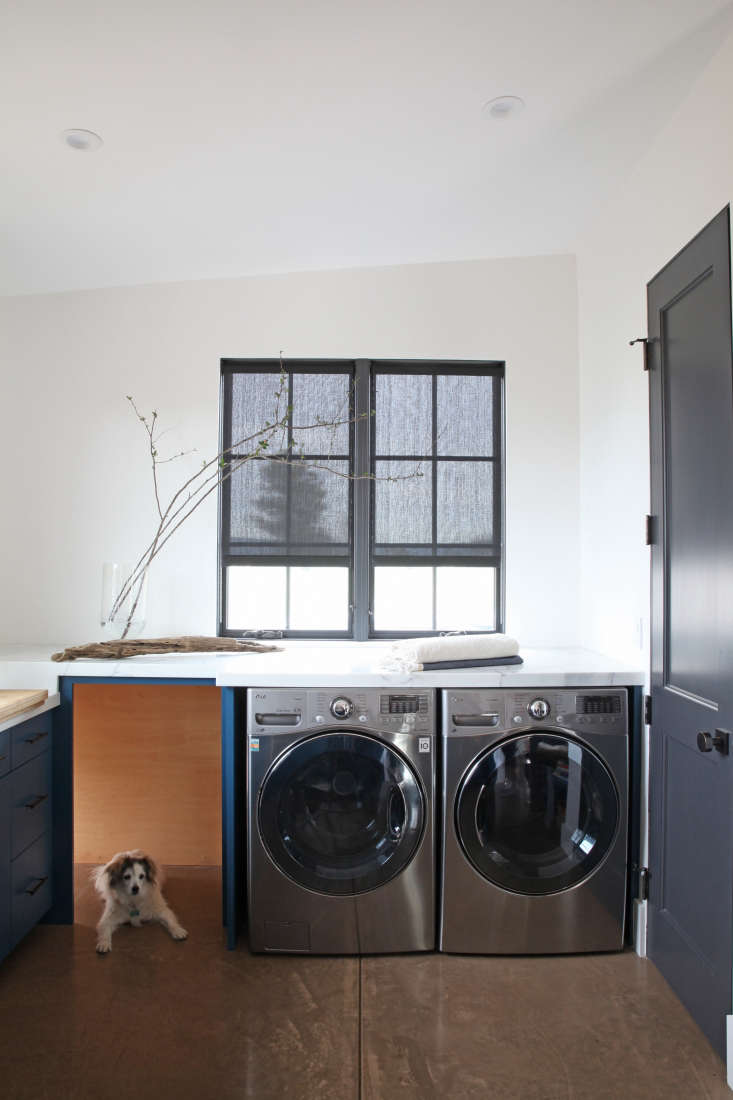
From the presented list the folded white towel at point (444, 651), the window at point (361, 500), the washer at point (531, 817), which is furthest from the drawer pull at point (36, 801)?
the washer at point (531, 817)

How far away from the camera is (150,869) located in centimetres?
260

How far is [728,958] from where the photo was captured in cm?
184

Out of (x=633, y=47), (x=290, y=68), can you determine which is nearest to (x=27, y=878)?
(x=290, y=68)

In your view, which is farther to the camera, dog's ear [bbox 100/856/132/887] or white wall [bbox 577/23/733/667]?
dog's ear [bbox 100/856/132/887]

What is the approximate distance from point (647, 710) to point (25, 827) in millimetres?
2093

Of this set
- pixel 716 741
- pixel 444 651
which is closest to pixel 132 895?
pixel 444 651

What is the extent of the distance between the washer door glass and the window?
0.94 m

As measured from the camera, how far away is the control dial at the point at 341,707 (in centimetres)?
234

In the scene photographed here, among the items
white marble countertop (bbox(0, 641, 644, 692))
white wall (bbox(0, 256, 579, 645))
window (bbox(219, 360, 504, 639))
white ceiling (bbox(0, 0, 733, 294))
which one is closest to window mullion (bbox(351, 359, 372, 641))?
window (bbox(219, 360, 504, 639))

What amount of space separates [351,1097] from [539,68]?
2.71 meters

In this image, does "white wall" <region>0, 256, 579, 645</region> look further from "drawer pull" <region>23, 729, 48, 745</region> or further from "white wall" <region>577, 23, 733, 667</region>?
"drawer pull" <region>23, 729, 48, 745</region>

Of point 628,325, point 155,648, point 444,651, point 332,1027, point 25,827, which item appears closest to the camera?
point 332,1027

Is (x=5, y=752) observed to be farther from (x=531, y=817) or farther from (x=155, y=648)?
(x=531, y=817)

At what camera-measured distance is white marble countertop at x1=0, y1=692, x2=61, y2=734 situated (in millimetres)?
2191
